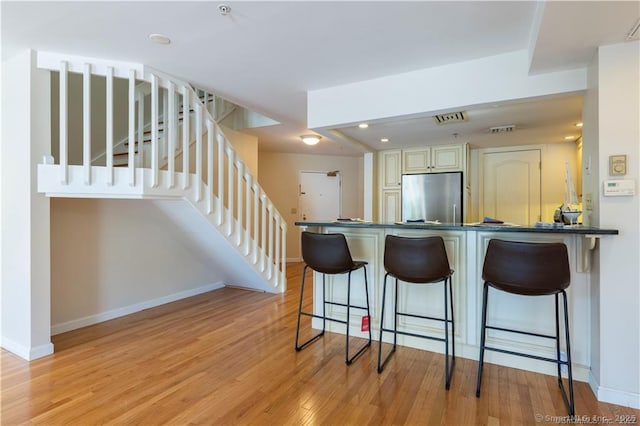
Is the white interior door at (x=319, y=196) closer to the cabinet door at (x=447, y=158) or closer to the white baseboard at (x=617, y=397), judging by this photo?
the cabinet door at (x=447, y=158)

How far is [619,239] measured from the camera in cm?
→ 198

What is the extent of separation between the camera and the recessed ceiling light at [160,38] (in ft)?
7.62

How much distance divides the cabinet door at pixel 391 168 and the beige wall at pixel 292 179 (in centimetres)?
181

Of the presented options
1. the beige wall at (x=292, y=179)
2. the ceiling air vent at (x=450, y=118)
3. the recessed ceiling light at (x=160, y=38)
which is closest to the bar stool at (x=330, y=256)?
the recessed ceiling light at (x=160, y=38)

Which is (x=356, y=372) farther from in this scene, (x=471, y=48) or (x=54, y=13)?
(x=54, y=13)

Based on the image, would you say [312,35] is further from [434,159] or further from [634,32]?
[434,159]

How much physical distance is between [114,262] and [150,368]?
5.16 feet

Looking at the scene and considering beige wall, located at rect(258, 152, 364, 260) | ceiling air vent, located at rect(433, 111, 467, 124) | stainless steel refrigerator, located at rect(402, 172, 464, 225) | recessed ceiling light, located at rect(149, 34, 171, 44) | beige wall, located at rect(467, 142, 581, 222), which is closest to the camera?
recessed ceiling light, located at rect(149, 34, 171, 44)

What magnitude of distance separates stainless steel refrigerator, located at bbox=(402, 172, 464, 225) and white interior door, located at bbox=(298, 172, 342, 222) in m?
2.18

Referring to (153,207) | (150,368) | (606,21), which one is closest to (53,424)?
(150,368)

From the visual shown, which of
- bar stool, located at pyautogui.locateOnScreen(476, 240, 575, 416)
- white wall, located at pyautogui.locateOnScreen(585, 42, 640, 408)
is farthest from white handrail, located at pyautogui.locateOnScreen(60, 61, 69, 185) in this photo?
white wall, located at pyautogui.locateOnScreen(585, 42, 640, 408)

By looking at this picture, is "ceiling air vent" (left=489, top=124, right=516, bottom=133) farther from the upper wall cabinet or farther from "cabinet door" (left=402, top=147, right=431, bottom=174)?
Result: "cabinet door" (left=402, top=147, right=431, bottom=174)

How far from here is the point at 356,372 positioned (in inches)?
92.4

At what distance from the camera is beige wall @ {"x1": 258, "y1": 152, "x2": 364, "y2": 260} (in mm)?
6873
